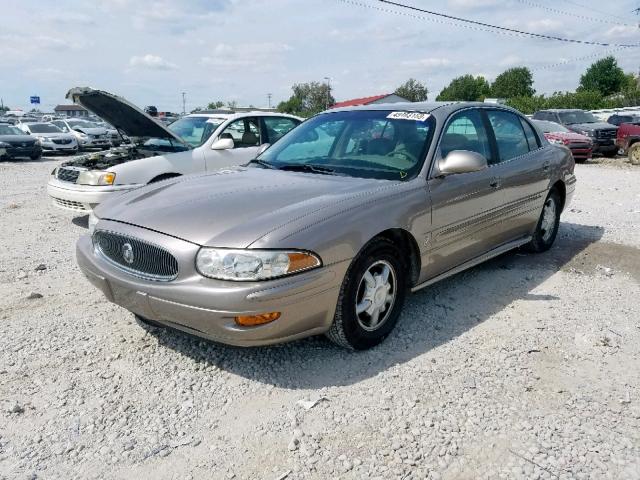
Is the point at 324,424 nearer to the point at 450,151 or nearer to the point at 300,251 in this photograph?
the point at 300,251

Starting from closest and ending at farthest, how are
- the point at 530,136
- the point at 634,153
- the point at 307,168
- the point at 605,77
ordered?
1. the point at 307,168
2. the point at 530,136
3. the point at 634,153
4. the point at 605,77

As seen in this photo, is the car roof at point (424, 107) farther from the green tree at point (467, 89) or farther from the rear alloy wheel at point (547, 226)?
the green tree at point (467, 89)

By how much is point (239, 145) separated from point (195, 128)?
76cm

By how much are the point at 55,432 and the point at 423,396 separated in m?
1.93

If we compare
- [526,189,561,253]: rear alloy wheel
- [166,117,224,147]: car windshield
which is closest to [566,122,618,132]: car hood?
[526,189,561,253]: rear alloy wheel

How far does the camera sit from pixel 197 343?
356cm

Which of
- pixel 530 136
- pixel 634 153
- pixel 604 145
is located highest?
pixel 530 136

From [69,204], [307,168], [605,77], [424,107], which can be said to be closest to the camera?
[307,168]

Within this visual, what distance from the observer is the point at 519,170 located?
4.87m

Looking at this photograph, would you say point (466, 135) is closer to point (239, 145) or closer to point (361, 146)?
point (361, 146)

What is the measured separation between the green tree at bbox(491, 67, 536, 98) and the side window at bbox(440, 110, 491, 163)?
91940mm

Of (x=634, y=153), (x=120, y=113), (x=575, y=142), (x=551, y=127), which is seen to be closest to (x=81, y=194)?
(x=120, y=113)

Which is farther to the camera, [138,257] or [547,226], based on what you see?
[547,226]

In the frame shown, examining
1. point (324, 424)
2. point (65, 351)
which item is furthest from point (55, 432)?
point (324, 424)
